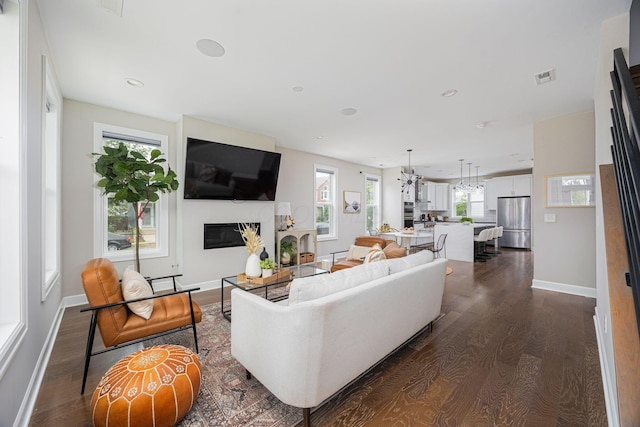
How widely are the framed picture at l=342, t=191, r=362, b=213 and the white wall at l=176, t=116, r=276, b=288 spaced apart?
9.59 feet

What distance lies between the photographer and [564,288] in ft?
13.0

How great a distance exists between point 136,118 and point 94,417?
3.85 metres

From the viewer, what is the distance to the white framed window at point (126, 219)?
3629 mm

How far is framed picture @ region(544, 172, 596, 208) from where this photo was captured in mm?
3693

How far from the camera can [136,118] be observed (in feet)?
12.8

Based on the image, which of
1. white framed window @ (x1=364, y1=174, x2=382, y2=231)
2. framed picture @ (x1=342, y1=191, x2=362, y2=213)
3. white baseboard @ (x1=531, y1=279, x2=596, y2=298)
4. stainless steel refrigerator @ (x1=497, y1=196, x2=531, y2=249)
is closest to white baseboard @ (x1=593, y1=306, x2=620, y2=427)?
white baseboard @ (x1=531, y1=279, x2=596, y2=298)

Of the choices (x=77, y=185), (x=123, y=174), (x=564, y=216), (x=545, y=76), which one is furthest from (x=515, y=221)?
(x=77, y=185)

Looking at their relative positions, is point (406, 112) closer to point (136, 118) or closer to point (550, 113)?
point (550, 113)

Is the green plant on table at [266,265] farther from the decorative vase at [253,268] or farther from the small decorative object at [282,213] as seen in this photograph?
the small decorative object at [282,213]

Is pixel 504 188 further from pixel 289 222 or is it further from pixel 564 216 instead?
pixel 289 222

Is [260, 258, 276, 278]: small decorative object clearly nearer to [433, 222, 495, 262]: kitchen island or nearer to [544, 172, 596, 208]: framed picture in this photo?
[544, 172, 596, 208]: framed picture

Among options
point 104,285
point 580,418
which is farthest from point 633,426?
point 104,285

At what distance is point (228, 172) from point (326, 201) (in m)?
3.13

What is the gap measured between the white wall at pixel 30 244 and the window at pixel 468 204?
37.3ft
